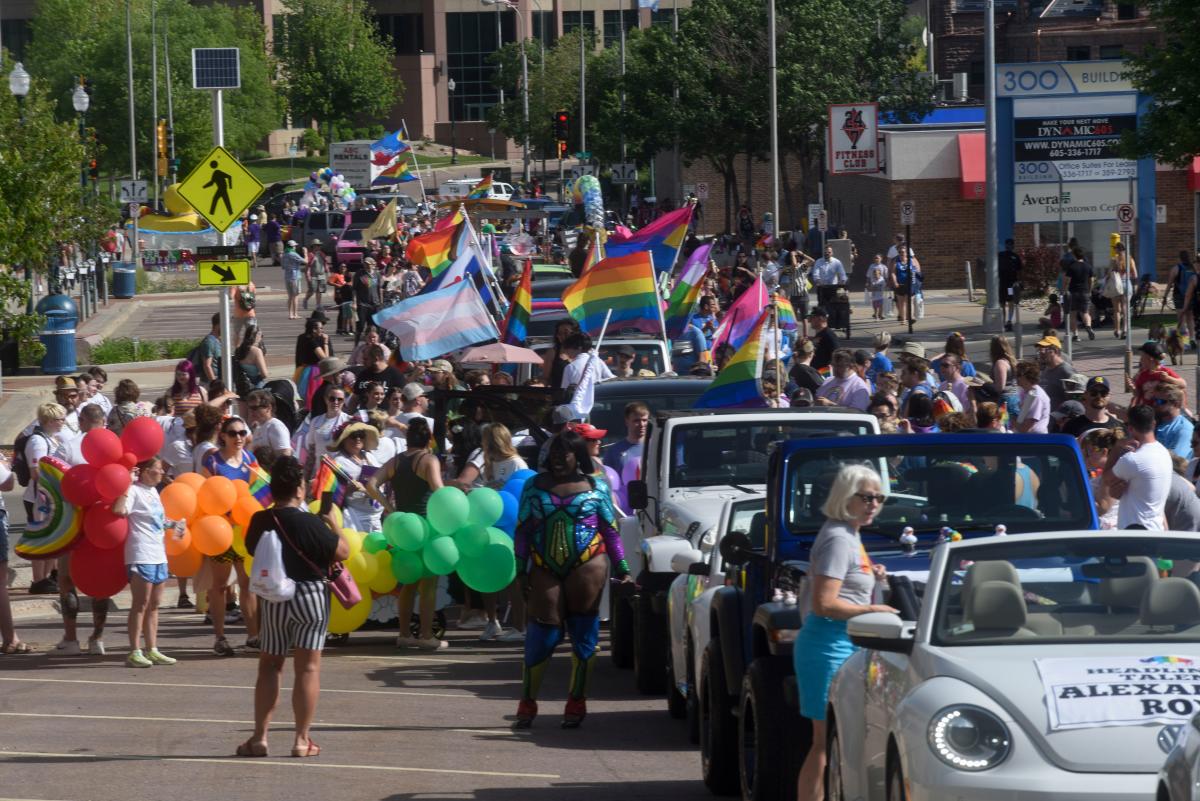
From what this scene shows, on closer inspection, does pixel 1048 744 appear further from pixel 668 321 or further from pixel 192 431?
pixel 668 321

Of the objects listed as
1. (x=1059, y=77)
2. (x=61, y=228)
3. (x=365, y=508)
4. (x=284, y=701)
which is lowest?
(x=284, y=701)

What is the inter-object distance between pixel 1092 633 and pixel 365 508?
8.27m

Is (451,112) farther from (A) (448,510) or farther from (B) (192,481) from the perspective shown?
(A) (448,510)

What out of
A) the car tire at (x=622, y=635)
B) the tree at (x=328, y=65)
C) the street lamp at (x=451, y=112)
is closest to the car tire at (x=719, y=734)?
the car tire at (x=622, y=635)

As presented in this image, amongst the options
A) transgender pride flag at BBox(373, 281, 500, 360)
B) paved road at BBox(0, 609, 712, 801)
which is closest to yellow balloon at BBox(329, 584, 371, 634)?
paved road at BBox(0, 609, 712, 801)

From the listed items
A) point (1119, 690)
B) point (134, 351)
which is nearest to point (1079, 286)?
point (134, 351)

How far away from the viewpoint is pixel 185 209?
49.2m

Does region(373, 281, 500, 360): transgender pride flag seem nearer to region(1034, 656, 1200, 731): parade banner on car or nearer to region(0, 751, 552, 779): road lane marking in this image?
region(0, 751, 552, 779): road lane marking

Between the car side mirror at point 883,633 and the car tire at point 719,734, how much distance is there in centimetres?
230

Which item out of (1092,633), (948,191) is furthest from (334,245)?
(1092,633)

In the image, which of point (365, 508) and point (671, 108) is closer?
point (365, 508)

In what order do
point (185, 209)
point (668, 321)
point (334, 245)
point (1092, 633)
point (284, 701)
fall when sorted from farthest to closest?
point (334, 245)
point (185, 209)
point (668, 321)
point (284, 701)
point (1092, 633)

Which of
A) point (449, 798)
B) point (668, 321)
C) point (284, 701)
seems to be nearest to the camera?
point (449, 798)

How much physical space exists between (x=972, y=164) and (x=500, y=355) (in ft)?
101
